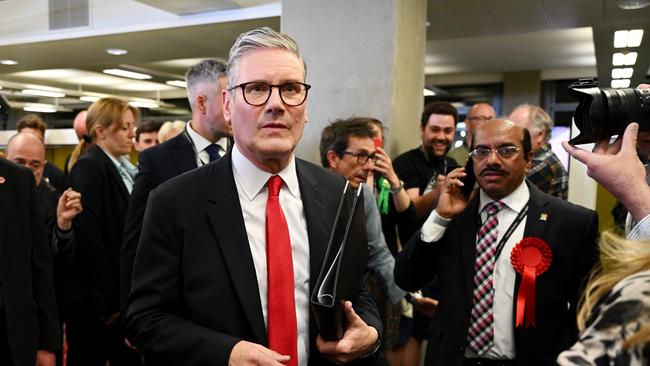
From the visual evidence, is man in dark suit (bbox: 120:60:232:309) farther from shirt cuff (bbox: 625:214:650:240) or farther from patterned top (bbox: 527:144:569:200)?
patterned top (bbox: 527:144:569:200)

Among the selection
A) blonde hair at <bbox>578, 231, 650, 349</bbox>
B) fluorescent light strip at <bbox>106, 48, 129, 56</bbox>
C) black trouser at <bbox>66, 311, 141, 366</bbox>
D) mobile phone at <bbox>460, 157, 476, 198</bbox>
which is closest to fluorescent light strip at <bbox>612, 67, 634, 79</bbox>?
fluorescent light strip at <bbox>106, 48, 129, 56</bbox>

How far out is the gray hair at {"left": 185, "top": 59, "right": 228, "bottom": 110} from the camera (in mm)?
2320

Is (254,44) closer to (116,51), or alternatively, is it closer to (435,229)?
(435,229)

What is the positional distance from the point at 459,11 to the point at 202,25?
8.27 feet

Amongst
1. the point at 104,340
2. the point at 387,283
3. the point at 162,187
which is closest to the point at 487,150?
the point at 387,283

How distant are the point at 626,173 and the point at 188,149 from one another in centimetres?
160

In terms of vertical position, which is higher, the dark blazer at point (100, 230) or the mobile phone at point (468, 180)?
the mobile phone at point (468, 180)

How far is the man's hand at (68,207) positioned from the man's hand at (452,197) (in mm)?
Answer: 1587

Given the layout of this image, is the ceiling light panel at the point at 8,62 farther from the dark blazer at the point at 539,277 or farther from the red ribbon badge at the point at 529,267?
the red ribbon badge at the point at 529,267

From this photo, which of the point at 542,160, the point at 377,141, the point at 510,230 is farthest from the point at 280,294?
the point at 542,160

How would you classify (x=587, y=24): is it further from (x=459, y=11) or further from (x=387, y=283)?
(x=387, y=283)

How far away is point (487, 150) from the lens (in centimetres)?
199

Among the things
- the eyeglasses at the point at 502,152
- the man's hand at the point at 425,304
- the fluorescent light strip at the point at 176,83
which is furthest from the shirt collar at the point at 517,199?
the fluorescent light strip at the point at 176,83

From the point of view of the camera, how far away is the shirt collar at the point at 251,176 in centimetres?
138
